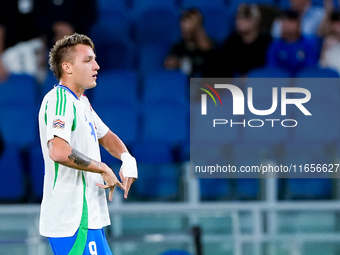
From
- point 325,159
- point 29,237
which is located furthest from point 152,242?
point 325,159

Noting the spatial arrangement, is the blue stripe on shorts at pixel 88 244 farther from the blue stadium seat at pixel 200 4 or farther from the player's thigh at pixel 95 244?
the blue stadium seat at pixel 200 4

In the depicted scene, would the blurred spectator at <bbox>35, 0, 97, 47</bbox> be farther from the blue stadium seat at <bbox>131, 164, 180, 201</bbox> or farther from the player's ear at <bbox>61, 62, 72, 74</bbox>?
the player's ear at <bbox>61, 62, 72, 74</bbox>

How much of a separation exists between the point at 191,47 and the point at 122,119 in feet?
4.17

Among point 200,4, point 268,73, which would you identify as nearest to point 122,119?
point 268,73

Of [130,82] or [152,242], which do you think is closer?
→ [152,242]

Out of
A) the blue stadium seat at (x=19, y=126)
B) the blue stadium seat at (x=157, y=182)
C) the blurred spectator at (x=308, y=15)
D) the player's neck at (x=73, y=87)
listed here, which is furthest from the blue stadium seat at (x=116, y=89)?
the player's neck at (x=73, y=87)

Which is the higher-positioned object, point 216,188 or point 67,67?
point 67,67

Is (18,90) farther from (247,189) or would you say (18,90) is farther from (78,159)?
(78,159)

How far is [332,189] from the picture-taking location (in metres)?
4.64

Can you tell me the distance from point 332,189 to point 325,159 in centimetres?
49

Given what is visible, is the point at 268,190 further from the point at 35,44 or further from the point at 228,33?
the point at 35,44

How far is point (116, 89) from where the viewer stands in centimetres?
583

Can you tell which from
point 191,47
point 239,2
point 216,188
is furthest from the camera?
point 239,2

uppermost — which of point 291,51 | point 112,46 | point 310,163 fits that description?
point 112,46
